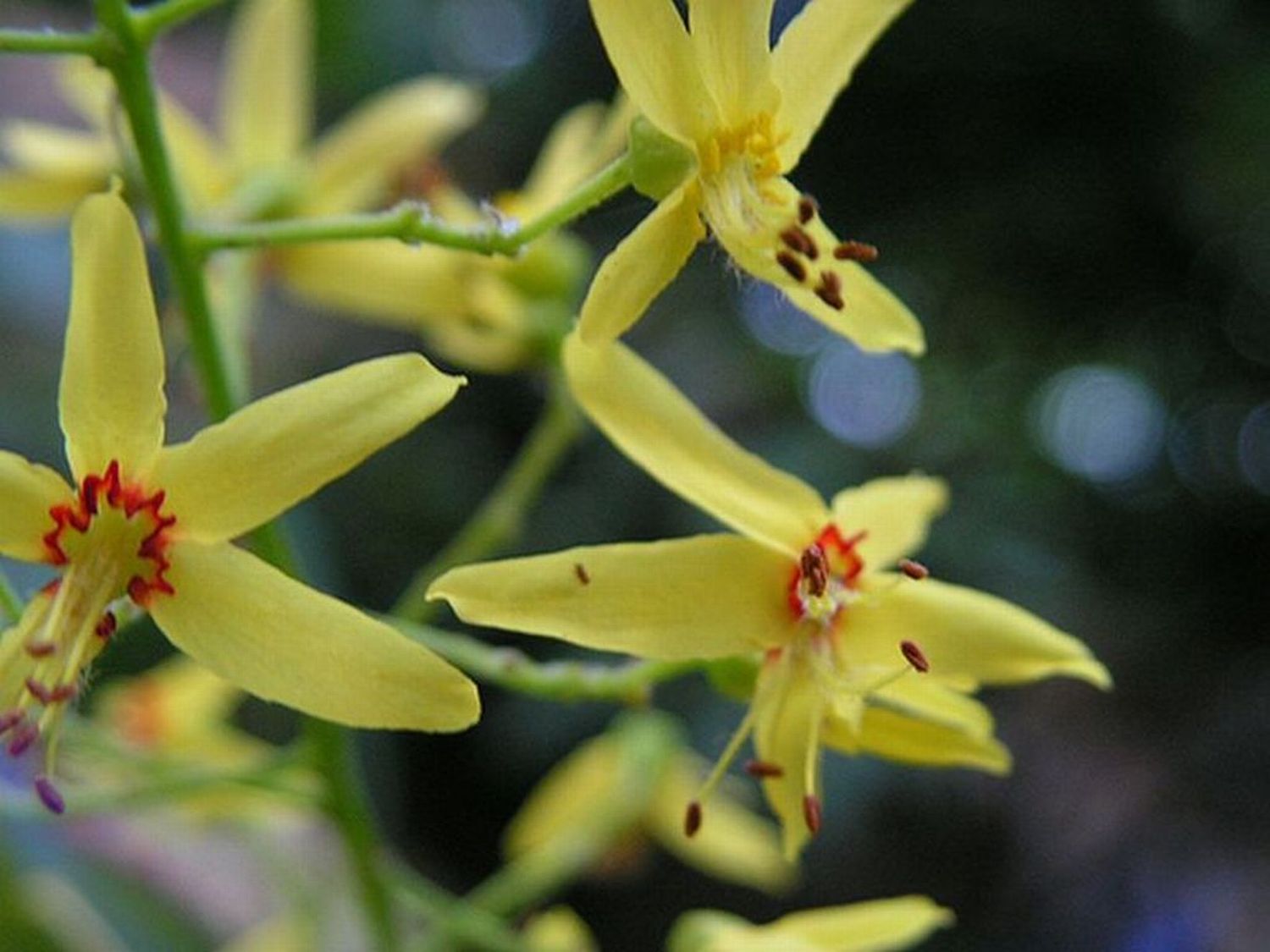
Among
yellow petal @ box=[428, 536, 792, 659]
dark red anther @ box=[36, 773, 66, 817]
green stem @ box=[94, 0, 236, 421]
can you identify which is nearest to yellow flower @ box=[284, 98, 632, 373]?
green stem @ box=[94, 0, 236, 421]

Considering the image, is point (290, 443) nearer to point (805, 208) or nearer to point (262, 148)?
point (805, 208)

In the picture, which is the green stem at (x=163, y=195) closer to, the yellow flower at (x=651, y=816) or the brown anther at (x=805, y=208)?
the brown anther at (x=805, y=208)

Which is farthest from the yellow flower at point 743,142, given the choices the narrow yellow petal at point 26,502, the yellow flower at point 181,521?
the narrow yellow petal at point 26,502

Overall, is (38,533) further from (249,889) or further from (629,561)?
(249,889)

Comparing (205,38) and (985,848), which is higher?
(205,38)

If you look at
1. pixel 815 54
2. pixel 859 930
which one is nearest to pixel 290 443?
pixel 815 54

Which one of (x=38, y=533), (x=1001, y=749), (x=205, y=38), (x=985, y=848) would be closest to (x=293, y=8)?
(x=38, y=533)
